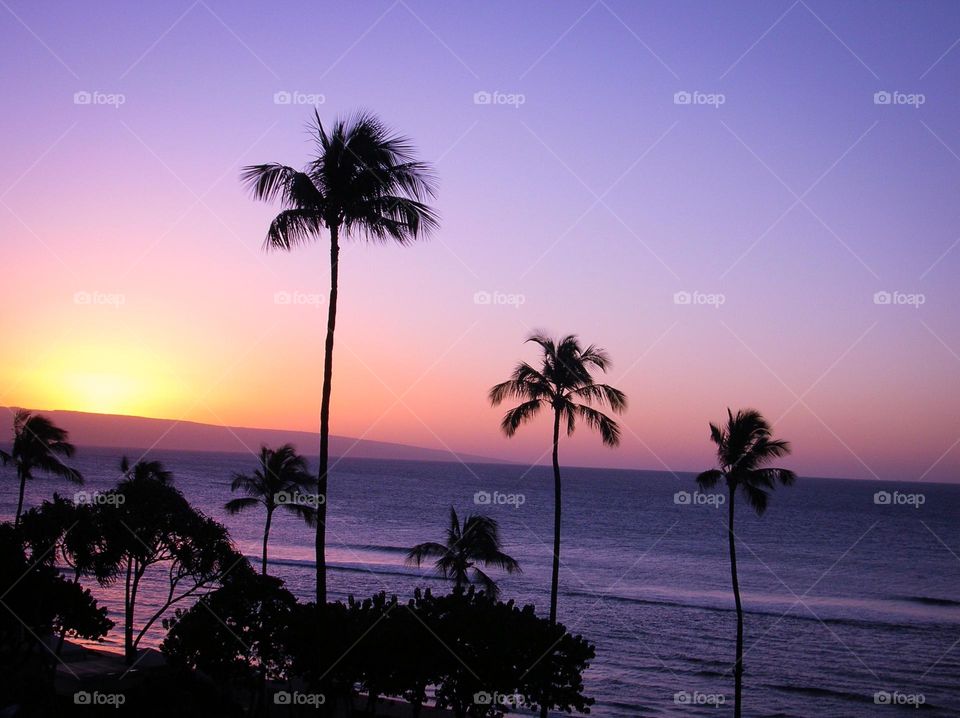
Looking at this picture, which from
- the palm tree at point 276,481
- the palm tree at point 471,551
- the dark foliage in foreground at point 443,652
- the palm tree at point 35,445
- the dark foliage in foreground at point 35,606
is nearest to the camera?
the dark foliage in foreground at point 443,652

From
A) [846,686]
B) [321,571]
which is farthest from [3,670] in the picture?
[846,686]

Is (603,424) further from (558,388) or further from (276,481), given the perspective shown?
(276,481)

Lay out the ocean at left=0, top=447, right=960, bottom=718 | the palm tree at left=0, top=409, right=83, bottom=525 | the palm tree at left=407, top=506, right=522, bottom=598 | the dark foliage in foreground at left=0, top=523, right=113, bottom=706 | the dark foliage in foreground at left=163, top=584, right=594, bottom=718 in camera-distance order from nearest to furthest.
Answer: the dark foliage in foreground at left=163, top=584, right=594, bottom=718 → the dark foliage in foreground at left=0, top=523, right=113, bottom=706 → the palm tree at left=407, top=506, right=522, bottom=598 → the palm tree at left=0, top=409, right=83, bottom=525 → the ocean at left=0, top=447, right=960, bottom=718

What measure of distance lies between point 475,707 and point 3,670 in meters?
11.9

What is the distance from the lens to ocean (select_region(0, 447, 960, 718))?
42.4 m

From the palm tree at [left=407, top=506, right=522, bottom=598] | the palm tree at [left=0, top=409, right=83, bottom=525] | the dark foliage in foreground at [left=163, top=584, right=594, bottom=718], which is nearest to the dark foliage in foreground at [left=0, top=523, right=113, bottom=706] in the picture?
the dark foliage in foreground at [left=163, top=584, right=594, bottom=718]

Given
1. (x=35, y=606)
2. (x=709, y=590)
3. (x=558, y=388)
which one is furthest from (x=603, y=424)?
(x=709, y=590)

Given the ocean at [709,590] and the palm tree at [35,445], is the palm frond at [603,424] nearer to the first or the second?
the ocean at [709,590]

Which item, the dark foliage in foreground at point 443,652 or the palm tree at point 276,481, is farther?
the palm tree at point 276,481

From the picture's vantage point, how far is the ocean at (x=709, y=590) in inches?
1668

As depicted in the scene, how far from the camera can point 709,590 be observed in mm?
75938

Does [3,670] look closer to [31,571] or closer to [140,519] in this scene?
[31,571]

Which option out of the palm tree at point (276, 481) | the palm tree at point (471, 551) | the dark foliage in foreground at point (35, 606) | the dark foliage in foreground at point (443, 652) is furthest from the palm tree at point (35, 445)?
the dark foliage in foreground at point (443, 652)

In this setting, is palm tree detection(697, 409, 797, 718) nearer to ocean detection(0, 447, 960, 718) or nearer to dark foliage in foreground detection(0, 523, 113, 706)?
ocean detection(0, 447, 960, 718)
